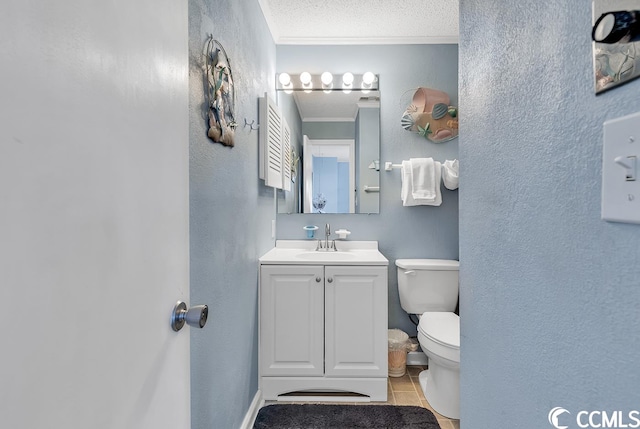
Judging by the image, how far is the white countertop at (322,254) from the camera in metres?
1.93

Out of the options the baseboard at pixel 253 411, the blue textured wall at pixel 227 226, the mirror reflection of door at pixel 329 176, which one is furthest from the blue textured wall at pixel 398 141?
the baseboard at pixel 253 411

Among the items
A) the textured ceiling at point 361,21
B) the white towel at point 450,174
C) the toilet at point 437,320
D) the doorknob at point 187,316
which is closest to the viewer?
the doorknob at point 187,316

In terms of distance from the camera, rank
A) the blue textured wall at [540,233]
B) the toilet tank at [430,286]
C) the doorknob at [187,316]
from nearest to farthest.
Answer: the blue textured wall at [540,233], the doorknob at [187,316], the toilet tank at [430,286]

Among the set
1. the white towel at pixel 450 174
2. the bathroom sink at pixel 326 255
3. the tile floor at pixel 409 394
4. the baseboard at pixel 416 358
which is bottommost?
the tile floor at pixel 409 394

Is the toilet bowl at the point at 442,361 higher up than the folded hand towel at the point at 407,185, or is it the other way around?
the folded hand towel at the point at 407,185

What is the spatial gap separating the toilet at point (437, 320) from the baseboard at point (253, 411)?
1021 mm

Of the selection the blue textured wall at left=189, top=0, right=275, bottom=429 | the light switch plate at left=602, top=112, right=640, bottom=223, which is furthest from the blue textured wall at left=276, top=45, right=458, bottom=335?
the light switch plate at left=602, top=112, right=640, bottom=223

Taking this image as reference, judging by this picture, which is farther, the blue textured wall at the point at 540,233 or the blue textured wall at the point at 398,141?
the blue textured wall at the point at 398,141

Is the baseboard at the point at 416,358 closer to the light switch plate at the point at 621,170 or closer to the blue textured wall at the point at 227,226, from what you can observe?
the blue textured wall at the point at 227,226

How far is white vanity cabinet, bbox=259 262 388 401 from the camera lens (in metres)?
1.92

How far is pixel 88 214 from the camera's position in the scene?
1.41 ft

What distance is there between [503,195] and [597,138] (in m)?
0.27

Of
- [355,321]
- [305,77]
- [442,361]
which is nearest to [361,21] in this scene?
[305,77]

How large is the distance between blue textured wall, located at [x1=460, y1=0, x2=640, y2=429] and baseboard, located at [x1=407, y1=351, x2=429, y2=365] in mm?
1533
